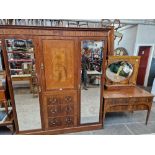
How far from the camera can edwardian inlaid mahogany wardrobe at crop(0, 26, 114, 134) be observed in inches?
76.4

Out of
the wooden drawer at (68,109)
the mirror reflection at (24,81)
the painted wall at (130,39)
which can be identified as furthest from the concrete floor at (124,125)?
the painted wall at (130,39)

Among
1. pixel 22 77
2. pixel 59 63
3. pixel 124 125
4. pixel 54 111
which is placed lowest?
pixel 124 125

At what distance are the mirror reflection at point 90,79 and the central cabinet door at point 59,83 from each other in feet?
0.53

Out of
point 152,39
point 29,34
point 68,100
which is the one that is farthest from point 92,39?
point 152,39

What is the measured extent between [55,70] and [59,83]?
0.24 m

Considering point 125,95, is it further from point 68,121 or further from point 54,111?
point 54,111

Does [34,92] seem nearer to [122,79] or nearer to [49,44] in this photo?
[49,44]

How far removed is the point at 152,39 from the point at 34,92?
4925 millimetres

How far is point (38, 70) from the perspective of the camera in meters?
2.07

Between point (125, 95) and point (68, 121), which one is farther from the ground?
point (125, 95)

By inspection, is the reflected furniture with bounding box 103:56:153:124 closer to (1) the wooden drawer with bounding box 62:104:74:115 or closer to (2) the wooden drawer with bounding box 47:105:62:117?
(1) the wooden drawer with bounding box 62:104:74:115

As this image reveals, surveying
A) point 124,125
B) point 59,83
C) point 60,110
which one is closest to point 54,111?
point 60,110

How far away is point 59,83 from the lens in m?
2.21
